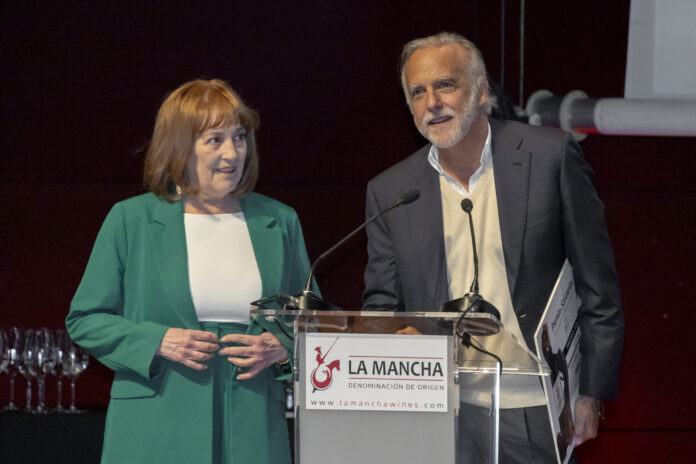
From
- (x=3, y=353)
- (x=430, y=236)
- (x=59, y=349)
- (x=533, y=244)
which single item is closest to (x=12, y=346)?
(x=3, y=353)

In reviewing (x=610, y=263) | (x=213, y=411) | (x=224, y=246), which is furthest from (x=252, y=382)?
(x=610, y=263)

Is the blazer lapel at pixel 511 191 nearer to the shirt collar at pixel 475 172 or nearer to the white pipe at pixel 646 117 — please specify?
the shirt collar at pixel 475 172

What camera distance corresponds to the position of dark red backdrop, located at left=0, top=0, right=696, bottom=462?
185 inches

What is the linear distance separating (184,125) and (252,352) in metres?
0.71

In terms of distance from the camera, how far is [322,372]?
1.91m

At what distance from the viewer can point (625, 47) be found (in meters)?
4.95

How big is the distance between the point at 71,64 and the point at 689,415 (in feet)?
12.5

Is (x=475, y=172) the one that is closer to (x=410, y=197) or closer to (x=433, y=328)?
(x=410, y=197)

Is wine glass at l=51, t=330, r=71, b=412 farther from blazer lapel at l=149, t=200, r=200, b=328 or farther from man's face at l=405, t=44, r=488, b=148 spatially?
man's face at l=405, t=44, r=488, b=148

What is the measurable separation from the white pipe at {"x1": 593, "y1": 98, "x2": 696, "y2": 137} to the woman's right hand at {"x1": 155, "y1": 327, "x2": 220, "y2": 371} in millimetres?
2715

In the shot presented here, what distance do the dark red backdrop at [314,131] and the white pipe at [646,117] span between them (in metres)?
0.49

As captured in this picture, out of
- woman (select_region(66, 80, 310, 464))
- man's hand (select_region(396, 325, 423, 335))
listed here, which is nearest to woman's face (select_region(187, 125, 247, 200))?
woman (select_region(66, 80, 310, 464))

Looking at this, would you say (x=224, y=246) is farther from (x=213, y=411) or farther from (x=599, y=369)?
(x=599, y=369)

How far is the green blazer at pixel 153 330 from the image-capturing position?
2.52 meters
